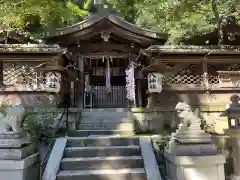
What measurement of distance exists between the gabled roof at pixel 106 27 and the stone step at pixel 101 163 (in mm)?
7361

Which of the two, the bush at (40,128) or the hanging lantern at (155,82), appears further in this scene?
the hanging lantern at (155,82)

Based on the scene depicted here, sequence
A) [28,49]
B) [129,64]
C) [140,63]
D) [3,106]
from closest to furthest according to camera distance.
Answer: [3,106] → [28,49] → [129,64] → [140,63]

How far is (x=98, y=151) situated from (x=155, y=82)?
15.7 feet

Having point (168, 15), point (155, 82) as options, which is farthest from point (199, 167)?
point (168, 15)

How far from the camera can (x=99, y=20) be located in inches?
476

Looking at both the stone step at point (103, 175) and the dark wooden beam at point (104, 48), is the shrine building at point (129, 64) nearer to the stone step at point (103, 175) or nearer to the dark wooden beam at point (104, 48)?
the dark wooden beam at point (104, 48)

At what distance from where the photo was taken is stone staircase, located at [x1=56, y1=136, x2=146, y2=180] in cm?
582

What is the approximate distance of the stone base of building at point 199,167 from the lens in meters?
5.14

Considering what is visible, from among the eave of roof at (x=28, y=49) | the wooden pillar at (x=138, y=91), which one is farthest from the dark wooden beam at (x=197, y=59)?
the eave of roof at (x=28, y=49)

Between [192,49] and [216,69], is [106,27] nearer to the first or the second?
[192,49]

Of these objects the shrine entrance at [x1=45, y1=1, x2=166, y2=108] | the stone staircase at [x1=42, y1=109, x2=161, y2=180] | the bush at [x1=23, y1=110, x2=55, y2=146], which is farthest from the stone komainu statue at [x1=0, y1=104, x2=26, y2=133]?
the shrine entrance at [x1=45, y1=1, x2=166, y2=108]

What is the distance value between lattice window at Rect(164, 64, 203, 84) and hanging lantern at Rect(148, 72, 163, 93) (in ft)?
2.08

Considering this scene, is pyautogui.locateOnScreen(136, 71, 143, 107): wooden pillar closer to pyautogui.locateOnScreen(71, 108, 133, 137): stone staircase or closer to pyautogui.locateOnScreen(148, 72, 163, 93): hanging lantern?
pyautogui.locateOnScreen(71, 108, 133, 137): stone staircase

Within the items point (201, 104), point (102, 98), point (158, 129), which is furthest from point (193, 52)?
point (102, 98)
